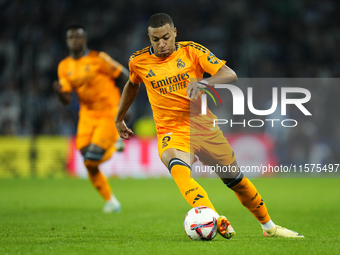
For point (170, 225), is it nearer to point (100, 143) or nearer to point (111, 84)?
point (100, 143)

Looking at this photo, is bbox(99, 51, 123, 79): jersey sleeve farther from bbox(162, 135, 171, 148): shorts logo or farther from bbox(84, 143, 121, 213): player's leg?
bbox(162, 135, 171, 148): shorts logo

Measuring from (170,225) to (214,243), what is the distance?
2034 mm

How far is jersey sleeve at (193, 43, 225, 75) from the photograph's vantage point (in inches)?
203

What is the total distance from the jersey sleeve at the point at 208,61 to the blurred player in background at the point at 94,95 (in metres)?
3.66

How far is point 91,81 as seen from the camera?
30.0ft

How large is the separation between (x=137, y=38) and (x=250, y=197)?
58.9 ft

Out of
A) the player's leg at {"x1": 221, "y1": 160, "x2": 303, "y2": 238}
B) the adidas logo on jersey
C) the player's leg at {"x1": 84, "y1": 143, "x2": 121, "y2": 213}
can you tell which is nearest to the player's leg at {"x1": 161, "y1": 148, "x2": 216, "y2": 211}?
the player's leg at {"x1": 221, "y1": 160, "x2": 303, "y2": 238}

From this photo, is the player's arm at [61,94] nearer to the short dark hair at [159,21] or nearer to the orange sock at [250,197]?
the short dark hair at [159,21]

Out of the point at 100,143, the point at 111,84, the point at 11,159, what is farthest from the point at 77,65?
the point at 11,159

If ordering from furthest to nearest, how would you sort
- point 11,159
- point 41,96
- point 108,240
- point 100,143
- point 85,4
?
point 85,4 → point 41,96 → point 11,159 → point 100,143 → point 108,240

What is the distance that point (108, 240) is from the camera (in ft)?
17.0

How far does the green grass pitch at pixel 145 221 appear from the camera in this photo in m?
4.59

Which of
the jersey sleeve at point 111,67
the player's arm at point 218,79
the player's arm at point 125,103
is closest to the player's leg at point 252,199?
the player's arm at point 218,79

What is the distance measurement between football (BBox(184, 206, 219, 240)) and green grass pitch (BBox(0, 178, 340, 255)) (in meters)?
0.11
